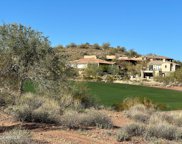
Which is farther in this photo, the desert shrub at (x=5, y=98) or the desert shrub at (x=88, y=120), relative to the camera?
the desert shrub at (x=88, y=120)

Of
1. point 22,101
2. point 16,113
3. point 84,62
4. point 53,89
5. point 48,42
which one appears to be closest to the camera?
point 16,113

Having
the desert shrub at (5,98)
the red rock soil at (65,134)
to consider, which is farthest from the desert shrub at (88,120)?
the desert shrub at (5,98)

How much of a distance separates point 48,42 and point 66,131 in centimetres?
857

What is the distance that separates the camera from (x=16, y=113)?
18.8 meters

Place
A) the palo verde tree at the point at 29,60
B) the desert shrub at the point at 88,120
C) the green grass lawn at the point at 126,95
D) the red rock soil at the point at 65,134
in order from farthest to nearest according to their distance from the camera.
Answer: the green grass lawn at the point at 126,95, the palo verde tree at the point at 29,60, the desert shrub at the point at 88,120, the red rock soil at the point at 65,134

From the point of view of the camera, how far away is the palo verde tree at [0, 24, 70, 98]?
67.2 ft

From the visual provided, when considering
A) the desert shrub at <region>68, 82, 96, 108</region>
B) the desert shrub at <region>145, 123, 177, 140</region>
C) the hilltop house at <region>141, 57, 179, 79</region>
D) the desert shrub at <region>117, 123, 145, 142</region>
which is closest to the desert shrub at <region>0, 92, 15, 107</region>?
the desert shrub at <region>117, 123, 145, 142</region>

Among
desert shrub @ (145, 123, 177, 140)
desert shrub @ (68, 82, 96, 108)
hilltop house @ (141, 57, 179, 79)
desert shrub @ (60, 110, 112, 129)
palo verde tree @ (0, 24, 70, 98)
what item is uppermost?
hilltop house @ (141, 57, 179, 79)

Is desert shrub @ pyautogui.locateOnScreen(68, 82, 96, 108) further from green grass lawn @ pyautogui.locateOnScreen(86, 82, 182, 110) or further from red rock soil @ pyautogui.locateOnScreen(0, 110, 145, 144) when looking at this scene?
red rock soil @ pyautogui.locateOnScreen(0, 110, 145, 144)

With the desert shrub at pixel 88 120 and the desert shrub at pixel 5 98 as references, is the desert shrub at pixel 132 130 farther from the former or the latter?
the desert shrub at pixel 5 98

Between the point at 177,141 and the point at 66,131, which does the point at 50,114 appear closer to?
the point at 66,131

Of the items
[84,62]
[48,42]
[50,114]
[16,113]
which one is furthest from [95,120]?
[84,62]

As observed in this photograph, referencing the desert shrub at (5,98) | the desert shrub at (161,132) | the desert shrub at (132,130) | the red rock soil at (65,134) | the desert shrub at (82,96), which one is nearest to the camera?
the red rock soil at (65,134)

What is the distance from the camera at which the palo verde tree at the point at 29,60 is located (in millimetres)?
20484
